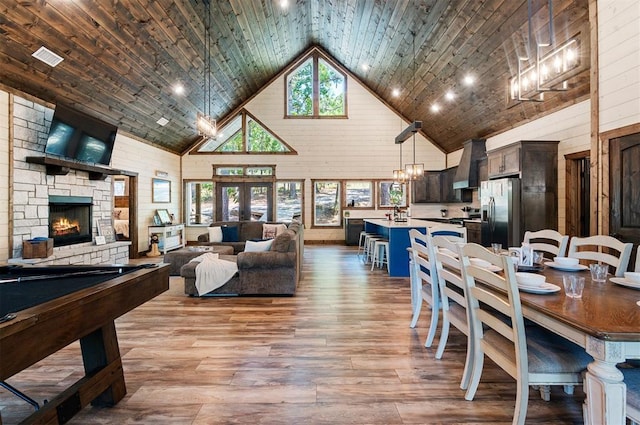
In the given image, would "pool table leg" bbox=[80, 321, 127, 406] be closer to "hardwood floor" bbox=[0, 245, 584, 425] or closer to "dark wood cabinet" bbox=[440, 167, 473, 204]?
"hardwood floor" bbox=[0, 245, 584, 425]

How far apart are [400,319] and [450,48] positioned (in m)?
4.82

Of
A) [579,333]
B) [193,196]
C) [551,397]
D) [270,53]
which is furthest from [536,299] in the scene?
[193,196]

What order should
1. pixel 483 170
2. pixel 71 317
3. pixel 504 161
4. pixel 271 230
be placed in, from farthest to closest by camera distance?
pixel 483 170 → pixel 271 230 → pixel 504 161 → pixel 71 317

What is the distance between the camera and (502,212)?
602 centimetres

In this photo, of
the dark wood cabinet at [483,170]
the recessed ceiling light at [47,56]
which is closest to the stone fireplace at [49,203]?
the recessed ceiling light at [47,56]

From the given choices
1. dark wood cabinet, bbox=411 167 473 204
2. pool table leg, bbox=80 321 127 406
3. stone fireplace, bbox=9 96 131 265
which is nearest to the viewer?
pool table leg, bbox=80 321 127 406

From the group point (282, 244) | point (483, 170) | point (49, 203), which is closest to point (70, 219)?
point (49, 203)

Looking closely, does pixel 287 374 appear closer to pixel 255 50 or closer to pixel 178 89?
pixel 178 89

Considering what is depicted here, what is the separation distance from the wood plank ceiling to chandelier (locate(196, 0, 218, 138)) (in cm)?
10

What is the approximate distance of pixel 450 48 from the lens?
5848 millimetres

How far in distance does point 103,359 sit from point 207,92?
6.91 meters

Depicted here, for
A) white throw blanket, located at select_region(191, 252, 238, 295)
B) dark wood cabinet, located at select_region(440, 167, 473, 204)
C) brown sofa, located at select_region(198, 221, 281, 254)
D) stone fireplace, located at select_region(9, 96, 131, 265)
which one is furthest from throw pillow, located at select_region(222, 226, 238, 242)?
dark wood cabinet, located at select_region(440, 167, 473, 204)

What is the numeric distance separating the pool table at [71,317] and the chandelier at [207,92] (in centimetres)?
297

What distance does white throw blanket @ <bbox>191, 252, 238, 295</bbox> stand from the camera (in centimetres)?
452
